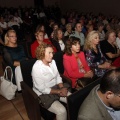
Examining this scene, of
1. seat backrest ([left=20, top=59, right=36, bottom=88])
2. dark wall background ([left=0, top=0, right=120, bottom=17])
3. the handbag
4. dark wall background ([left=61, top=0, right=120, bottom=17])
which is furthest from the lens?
dark wall background ([left=0, top=0, right=120, bottom=17])

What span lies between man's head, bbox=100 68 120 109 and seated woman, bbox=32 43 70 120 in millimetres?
826

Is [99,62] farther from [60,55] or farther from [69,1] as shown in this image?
[69,1]

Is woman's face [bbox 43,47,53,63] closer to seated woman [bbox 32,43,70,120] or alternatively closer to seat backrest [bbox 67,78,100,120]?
seated woman [bbox 32,43,70,120]

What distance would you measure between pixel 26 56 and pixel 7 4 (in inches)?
375

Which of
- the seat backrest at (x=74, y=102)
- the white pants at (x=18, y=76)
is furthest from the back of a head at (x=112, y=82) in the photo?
the white pants at (x=18, y=76)

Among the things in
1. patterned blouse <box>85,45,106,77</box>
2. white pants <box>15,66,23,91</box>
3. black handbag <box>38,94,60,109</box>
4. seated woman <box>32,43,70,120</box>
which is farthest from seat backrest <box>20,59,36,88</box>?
patterned blouse <box>85,45,106,77</box>

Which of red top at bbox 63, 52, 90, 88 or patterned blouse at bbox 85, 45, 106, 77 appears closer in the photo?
red top at bbox 63, 52, 90, 88

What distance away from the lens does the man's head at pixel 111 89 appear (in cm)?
113

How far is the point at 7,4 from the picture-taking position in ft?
37.4

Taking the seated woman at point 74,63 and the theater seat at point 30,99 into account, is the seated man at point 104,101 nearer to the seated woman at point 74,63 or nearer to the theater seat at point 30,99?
the theater seat at point 30,99

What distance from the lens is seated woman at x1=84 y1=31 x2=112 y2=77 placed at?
108 inches

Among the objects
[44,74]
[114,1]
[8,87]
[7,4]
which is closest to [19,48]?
[8,87]

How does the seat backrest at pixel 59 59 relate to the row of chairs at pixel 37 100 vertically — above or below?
above

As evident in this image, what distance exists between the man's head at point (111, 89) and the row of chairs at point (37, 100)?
0.91 ft
